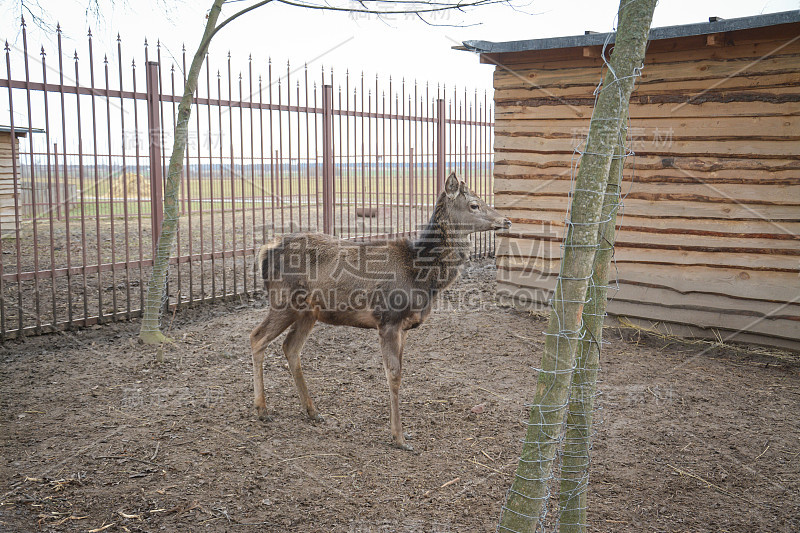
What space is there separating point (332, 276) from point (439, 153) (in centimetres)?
889

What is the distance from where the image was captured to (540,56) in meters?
8.84

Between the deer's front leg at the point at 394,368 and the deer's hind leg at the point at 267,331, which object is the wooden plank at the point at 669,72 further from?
the deer's hind leg at the point at 267,331

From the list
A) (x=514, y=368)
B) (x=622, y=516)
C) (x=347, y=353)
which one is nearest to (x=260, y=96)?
(x=347, y=353)

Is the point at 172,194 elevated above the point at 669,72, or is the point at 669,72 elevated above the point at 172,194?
the point at 669,72

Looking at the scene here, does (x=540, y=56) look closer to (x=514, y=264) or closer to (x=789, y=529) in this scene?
(x=514, y=264)

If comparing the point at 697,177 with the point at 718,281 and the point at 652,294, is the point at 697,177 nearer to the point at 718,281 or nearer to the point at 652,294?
the point at 718,281

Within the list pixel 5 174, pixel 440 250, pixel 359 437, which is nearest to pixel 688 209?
pixel 440 250

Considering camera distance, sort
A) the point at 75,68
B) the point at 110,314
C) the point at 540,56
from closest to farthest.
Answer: the point at 75,68 < the point at 110,314 < the point at 540,56

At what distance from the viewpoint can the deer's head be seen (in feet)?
19.3

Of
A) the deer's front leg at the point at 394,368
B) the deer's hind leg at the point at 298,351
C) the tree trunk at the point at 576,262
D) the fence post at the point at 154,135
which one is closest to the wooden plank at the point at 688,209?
the deer's front leg at the point at 394,368

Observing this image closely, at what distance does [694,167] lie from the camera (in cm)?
777

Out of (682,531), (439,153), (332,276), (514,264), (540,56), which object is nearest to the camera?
(682,531)

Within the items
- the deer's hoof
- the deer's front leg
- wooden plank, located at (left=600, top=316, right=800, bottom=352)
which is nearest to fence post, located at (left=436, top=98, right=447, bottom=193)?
wooden plank, located at (left=600, top=316, right=800, bottom=352)

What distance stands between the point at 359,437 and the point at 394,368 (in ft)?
2.04
